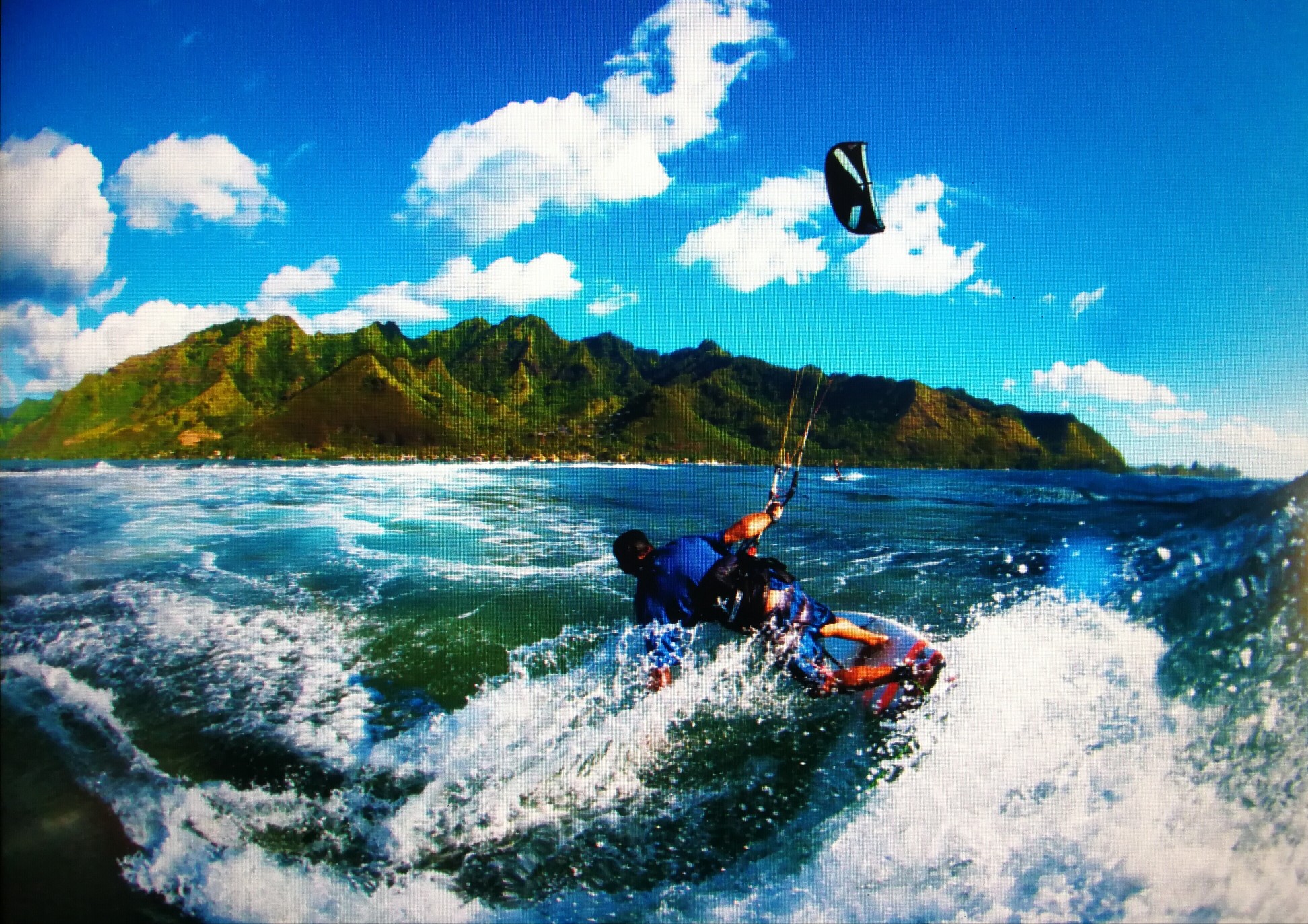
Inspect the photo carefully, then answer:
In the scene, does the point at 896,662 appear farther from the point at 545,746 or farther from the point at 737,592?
the point at 545,746

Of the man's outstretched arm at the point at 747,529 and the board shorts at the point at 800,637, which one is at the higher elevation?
the man's outstretched arm at the point at 747,529

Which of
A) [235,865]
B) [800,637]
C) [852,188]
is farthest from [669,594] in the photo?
[852,188]

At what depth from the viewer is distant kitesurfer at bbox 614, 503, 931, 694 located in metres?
5.21

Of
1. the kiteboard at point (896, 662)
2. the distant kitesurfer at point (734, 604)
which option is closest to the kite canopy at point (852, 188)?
the distant kitesurfer at point (734, 604)

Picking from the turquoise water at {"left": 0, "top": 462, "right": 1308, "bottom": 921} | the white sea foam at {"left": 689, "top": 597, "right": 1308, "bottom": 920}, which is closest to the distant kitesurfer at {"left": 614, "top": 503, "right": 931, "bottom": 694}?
the turquoise water at {"left": 0, "top": 462, "right": 1308, "bottom": 921}

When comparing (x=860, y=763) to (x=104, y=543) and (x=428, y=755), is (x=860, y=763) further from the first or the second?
(x=104, y=543)

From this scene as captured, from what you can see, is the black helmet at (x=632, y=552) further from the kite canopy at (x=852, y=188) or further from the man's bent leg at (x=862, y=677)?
the kite canopy at (x=852, y=188)

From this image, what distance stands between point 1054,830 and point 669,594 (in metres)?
3.29

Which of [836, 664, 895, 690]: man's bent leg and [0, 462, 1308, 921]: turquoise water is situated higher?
[836, 664, 895, 690]: man's bent leg

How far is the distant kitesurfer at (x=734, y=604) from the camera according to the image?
5215 mm

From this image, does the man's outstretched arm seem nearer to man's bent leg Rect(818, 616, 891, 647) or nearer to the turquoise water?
man's bent leg Rect(818, 616, 891, 647)

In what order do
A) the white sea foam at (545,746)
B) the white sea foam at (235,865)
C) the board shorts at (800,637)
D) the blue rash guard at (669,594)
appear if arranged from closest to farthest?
the white sea foam at (235,865) < the white sea foam at (545,746) < the blue rash guard at (669,594) < the board shorts at (800,637)

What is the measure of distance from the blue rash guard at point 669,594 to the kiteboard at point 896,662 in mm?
1916

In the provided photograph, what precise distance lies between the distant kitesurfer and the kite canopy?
10.9 ft
